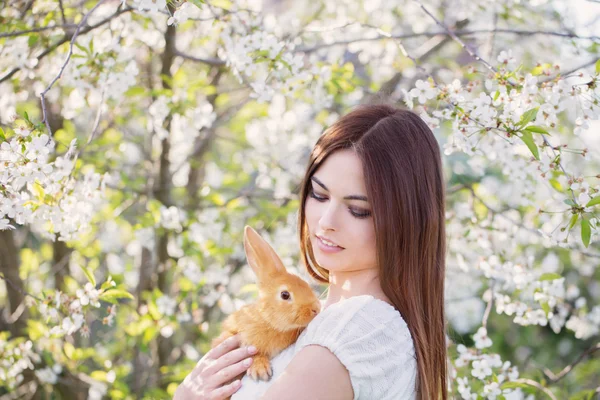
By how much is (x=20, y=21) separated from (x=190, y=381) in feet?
6.07

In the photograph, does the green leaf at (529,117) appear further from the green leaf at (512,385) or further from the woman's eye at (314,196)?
the green leaf at (512,385)

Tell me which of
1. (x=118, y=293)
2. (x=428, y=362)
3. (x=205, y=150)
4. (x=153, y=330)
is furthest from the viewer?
(x=205, y=150)

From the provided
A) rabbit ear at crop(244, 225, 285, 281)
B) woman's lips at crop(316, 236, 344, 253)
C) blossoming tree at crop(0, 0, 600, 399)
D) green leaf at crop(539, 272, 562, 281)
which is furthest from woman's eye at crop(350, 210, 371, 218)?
green leaf at crop(539, 272, 562, 281)

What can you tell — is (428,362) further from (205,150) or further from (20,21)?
Result: (205,150)

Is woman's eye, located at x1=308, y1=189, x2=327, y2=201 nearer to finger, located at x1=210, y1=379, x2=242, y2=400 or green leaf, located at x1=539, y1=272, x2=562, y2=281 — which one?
finger, located at x1=210, y1=379, x2=242, y2=400

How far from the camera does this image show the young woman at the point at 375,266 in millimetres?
1799

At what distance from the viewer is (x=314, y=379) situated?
1691 millimetres

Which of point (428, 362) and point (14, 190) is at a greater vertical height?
point (14, 190)

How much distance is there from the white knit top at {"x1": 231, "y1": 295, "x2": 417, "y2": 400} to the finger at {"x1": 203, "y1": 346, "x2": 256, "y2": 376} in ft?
0.24

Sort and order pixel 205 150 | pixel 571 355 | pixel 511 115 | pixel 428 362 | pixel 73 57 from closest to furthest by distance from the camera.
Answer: pixel 428 362
pixel 511 115
pixel 73 57
pixel 205 150
pixel 571 355

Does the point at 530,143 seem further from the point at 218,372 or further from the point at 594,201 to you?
the point at 218,372

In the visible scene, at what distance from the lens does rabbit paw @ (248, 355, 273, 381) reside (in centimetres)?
194

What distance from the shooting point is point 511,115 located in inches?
83.4

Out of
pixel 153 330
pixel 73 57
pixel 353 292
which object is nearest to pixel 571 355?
pixel 153 330
